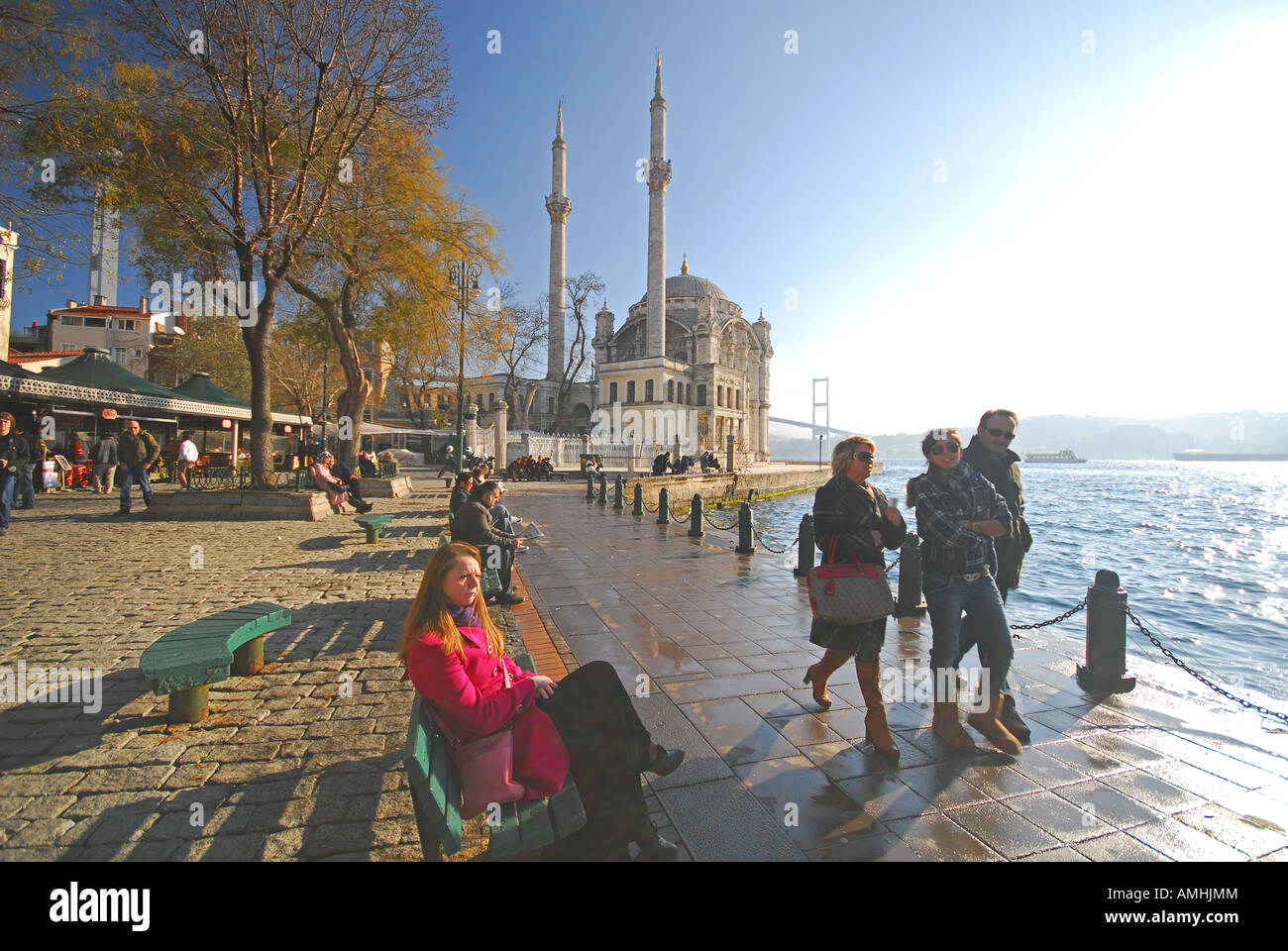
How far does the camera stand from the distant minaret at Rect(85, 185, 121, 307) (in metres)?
8.35

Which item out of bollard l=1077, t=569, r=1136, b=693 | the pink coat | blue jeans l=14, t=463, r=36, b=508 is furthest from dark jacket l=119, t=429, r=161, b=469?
bollard l=1077, t=569, r=1136, b=693

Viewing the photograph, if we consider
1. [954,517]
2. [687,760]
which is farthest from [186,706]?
[954,517]

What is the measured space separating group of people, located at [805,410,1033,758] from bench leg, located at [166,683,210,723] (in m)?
3.51

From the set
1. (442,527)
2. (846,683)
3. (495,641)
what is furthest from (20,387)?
(846,683)

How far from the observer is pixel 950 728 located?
127 inches

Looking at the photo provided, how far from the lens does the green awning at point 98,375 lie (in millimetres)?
14828

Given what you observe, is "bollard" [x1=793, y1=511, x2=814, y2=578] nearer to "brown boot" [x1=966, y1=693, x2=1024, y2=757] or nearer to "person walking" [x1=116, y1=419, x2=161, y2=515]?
"brown boot" [x1=966, y1=693, x2=1024, y2=757]

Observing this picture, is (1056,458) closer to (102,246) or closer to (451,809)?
(102,246)

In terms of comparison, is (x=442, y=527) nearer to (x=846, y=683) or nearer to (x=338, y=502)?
(x=338, y=502)

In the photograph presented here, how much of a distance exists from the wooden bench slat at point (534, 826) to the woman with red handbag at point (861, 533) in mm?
1868

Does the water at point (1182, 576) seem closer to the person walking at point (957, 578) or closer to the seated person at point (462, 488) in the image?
the person walking at point (957, 578)

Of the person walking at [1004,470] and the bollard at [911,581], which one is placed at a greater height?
the person walking at [1004,470]

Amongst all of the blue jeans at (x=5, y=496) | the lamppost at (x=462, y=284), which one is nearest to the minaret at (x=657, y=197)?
Answer: the lamppost at (x=462, y=284)
